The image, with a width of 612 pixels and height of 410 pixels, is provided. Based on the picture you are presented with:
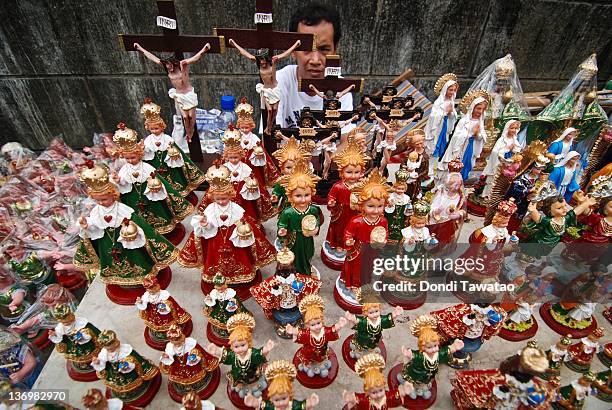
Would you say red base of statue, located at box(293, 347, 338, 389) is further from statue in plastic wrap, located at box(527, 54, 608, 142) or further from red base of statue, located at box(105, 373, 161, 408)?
statue in plastic wrap, located at box(527, 54, 608, 142)

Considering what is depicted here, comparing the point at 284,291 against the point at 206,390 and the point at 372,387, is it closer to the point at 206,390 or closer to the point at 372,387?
the point at 206,390

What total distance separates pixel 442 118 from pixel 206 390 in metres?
3.36

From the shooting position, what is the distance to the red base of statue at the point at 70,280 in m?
3.65

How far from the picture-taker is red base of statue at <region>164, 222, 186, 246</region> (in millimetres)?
3656

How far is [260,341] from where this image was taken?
113 inches

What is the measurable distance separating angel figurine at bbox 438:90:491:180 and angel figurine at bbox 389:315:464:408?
73.6 inches

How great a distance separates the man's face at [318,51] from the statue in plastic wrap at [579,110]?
2473 mm

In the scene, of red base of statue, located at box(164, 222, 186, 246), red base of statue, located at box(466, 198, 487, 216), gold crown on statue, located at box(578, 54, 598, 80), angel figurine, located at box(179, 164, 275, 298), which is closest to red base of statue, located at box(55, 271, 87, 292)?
red base of statue, located at box(164, 222, 186, 246)

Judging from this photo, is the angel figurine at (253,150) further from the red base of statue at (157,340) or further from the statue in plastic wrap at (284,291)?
the red base of statue at (157,340)

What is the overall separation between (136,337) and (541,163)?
3.59m

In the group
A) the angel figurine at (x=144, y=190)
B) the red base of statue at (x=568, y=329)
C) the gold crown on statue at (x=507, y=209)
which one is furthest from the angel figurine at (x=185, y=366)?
the red base of statue at (x=568, y=329)

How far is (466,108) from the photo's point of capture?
12.8 feet

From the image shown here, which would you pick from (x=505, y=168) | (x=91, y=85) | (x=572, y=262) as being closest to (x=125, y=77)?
(x=91, y=85)

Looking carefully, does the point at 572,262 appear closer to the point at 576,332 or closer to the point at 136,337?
the point at 576,332
